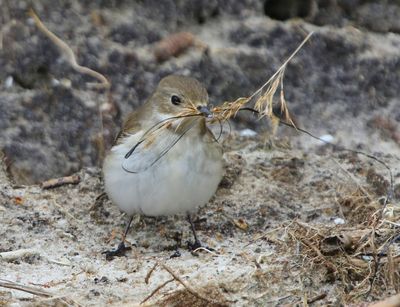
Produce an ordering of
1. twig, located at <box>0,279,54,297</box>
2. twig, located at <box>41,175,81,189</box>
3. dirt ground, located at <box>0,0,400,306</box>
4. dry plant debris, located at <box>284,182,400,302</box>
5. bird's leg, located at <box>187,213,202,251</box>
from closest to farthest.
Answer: twig, located at <box>0,279,54,297</box> < dry plant debris, located at <box>284,182,400,302</box> < dirt ground, located at <box>0,0,400,306</box> < bird's leg, located at <box>187,213,202,251</box> < twig, located at <box>41,175,81,189</box>

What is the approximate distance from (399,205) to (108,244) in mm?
1784

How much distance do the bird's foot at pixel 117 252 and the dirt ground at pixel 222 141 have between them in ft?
0.21

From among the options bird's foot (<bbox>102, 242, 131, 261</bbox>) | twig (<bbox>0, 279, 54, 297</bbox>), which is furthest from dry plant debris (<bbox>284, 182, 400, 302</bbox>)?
twig (<bbox>0, 279, 54, 297</bbox>)

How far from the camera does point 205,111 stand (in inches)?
209

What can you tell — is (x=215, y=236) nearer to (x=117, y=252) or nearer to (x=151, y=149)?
(x=117, y=252)

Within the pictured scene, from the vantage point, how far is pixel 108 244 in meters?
5.71

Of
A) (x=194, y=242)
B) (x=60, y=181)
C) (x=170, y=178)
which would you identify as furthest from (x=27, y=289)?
(x=60, y=181)

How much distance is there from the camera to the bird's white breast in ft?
17.6

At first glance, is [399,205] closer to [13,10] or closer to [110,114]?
[110,114]

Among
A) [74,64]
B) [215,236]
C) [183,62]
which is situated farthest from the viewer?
[183,62]

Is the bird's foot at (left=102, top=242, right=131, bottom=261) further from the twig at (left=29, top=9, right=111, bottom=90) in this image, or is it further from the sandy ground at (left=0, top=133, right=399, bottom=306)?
the twig at (left=29, top=9, right=111, bottom=90)

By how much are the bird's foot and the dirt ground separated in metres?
0.06

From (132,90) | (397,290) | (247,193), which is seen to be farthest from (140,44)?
(397,290)

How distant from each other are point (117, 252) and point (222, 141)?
55.0 inches
